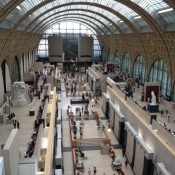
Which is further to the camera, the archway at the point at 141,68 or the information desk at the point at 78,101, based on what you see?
the archway at the point at 141,68

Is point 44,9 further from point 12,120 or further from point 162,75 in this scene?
point 12,120

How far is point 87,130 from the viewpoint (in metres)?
30.1

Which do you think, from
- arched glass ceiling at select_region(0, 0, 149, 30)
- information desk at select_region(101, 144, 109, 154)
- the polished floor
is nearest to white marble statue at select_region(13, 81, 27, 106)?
the polished floor

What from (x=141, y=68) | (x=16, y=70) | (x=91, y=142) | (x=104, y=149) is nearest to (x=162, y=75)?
(x=141, y=68)

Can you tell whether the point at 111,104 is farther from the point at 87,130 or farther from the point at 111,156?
the point at 111,156

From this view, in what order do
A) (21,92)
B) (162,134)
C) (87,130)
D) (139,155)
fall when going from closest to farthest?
(162,134), (139,155), (21,92), (87,130)

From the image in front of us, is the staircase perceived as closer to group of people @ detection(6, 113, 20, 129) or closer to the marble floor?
the marble floor

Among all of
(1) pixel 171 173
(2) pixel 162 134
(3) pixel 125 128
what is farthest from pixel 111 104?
(1) pixel 171 173

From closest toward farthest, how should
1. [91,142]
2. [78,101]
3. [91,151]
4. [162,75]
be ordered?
[91,151] → [91,142] → [162,75] → [78,101]

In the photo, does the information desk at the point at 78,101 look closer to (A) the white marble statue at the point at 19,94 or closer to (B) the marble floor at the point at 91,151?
(B) the marble floor at the point at 91,151

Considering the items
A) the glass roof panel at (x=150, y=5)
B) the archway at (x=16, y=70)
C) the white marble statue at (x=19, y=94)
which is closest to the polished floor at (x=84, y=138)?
the white marble statue at (x=19, y=94)

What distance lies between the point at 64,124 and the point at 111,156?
33.0ft

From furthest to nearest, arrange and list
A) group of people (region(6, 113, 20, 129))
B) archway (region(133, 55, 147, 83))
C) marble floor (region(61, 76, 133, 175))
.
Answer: archway (region(133, 55, 147, 83))
marble floor (region(61, 76, 133, 175))
group of people (region(6, 113, 20, 129))

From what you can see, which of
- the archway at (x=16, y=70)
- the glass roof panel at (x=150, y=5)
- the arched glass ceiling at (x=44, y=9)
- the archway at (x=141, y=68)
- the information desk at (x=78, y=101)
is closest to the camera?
the glass roof panel at (x=150, y=5)
